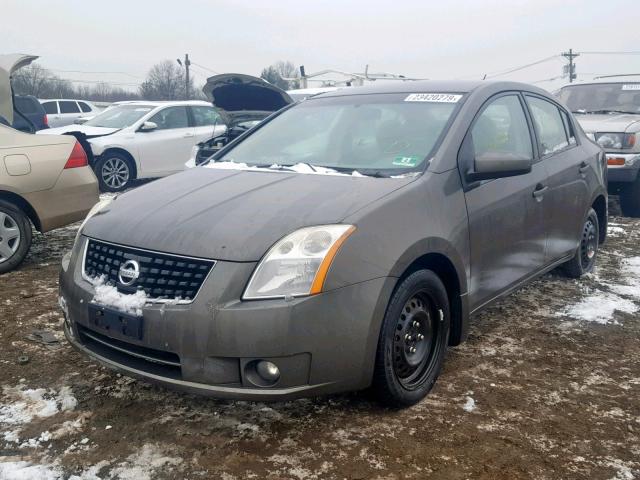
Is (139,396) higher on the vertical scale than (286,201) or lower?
lower

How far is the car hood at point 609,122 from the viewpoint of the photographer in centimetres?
718

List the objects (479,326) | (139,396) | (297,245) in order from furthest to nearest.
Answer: (479,326) → (139,396) → (297,245)

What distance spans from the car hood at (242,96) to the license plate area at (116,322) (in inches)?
189

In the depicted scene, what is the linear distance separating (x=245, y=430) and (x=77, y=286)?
3.35ft

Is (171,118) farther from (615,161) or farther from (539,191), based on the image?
(539,191)

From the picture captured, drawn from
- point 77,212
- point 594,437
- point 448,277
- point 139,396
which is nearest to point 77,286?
point 139,396

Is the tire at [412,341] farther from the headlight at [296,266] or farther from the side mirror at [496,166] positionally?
the side mirror at [496,166]

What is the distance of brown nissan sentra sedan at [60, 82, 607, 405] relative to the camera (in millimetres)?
2344

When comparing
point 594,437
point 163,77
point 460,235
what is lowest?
point 594,437

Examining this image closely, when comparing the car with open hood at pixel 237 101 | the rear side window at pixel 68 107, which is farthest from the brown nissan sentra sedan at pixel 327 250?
the rear side window at pixel 68 107

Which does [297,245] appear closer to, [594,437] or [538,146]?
[594,437]

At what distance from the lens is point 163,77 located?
2537 inches

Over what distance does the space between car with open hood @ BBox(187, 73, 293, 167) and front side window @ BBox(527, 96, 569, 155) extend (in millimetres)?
3479

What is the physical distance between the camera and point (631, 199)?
7418 millimetres
